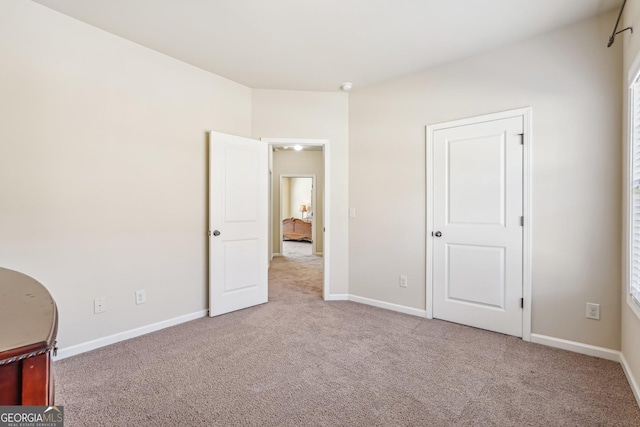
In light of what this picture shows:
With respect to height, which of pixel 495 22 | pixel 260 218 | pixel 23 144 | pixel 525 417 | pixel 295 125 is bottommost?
pixel 525 417

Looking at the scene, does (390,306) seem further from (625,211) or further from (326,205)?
(625,211)

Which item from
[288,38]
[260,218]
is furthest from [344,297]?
[288,38]

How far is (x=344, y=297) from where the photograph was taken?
3.85m

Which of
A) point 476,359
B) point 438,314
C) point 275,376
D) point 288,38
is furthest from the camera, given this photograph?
point 438,314

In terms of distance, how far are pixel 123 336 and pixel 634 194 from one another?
3972 millimetres

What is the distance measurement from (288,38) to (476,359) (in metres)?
3.01

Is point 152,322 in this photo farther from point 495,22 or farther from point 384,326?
point 495,22

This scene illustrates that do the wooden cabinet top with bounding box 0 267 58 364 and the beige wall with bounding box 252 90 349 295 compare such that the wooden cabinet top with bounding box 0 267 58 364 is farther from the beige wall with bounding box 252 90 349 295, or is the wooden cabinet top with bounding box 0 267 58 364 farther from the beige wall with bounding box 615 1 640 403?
the beige wall with bounding box 252 90 349 295

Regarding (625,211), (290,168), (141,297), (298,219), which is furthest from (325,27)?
(298,219)

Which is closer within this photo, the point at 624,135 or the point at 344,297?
the point at 624,135

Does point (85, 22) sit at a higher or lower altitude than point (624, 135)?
higher

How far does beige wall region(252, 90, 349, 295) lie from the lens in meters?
3.76

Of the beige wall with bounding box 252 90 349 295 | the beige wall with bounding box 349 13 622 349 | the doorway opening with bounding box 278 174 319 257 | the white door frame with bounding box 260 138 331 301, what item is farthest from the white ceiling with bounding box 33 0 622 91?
the doorway opening with bounding box 278 174 319 257

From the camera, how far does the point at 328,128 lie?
3.82m
